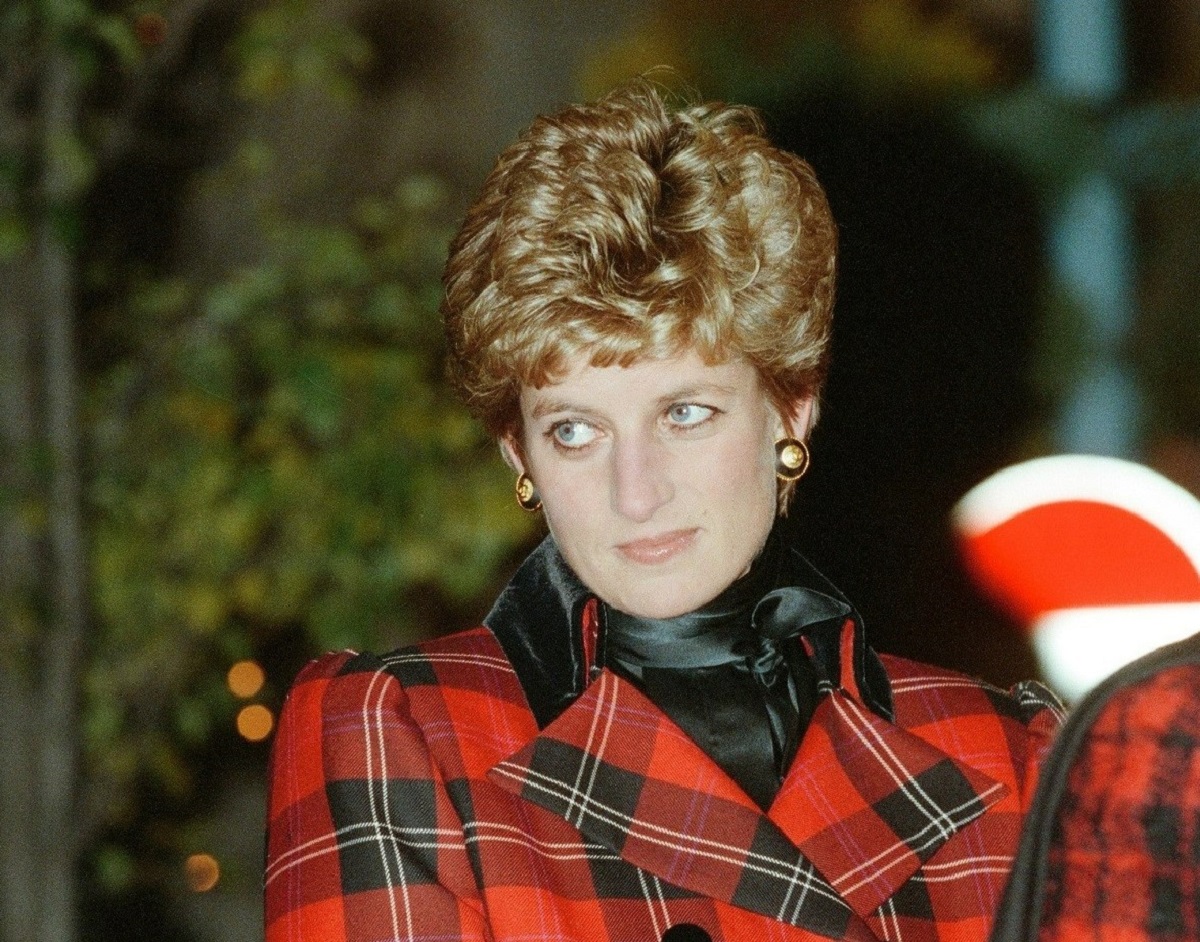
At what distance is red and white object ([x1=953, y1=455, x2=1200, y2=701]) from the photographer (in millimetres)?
3355

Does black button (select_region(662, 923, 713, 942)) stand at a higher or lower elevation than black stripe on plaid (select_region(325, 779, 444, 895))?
lower

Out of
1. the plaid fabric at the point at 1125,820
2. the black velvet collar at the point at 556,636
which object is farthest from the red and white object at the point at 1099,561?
the plaid fabric at the point at 1125,820

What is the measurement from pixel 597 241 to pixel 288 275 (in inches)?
68.0

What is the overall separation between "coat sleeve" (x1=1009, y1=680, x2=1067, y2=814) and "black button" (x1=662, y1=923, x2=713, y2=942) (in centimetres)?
38

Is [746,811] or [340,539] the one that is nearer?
[746,811]

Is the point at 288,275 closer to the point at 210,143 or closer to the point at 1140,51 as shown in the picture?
the point at 210,143

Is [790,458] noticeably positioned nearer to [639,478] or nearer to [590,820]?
[639,478]

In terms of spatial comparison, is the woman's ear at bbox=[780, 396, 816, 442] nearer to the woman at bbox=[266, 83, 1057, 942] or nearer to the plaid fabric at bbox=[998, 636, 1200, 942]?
the woman at bbox=[266, 83, 1057, 942]

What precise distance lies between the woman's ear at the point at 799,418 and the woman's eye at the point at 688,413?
142 mm

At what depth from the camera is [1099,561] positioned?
353cm

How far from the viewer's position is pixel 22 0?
9.00ft

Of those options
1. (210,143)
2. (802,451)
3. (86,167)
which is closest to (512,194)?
(802,451)

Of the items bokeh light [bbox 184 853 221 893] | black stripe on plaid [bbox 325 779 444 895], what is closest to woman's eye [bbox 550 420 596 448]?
black stripe on plaid [bbox 325 779 444 895]

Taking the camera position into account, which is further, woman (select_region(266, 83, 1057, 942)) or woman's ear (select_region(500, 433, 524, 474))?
woman's ear (select_region(500, 433, 524, 474))
